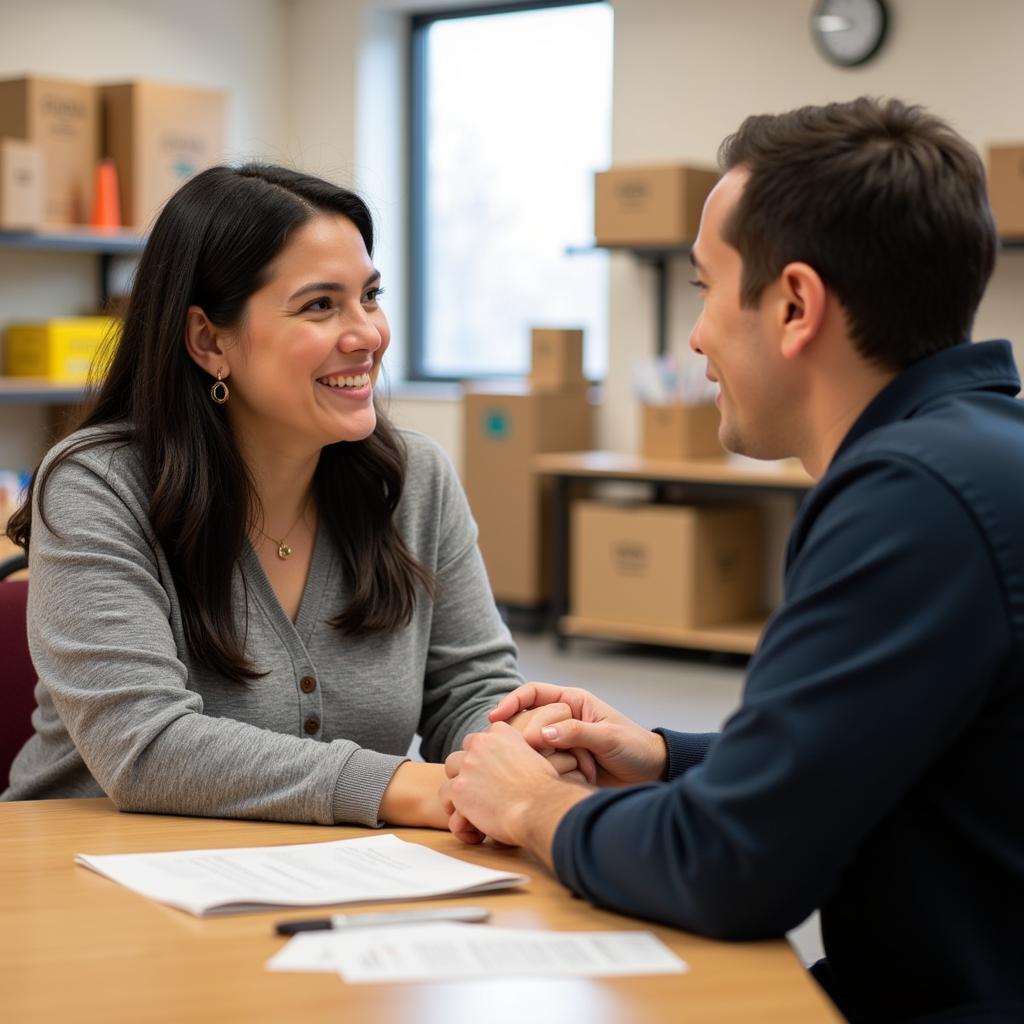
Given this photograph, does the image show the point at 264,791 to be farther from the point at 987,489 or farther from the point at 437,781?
the point at 987,489

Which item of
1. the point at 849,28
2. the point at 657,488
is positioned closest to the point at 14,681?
the point at 657,488

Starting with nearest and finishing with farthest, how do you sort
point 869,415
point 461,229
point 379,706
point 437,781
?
point 869,415 → point 437,781 → point 379,706 → point 461,229

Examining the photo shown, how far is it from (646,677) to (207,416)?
3.49 metres

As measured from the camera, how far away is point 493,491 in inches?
235

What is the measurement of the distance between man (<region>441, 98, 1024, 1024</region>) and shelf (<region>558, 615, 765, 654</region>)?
13.0ft

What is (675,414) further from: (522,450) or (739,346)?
(739,346)

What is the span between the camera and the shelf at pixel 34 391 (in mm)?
5434

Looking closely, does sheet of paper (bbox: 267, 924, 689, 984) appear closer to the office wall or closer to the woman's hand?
the woman's hand

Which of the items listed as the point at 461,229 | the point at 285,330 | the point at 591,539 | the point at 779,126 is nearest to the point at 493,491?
the point at 591,539

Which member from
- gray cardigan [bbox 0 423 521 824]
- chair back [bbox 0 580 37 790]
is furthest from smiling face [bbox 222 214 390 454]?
chair back [bbox 0 580 37 790]

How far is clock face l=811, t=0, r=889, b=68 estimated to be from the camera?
5.35 meters

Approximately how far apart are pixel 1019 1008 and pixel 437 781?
0.62 meters

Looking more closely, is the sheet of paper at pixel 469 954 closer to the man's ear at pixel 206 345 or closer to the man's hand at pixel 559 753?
the man's hand at pixel 559 753

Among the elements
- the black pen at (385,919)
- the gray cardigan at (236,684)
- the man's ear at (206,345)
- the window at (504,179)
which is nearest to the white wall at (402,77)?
the window at (504,179)
